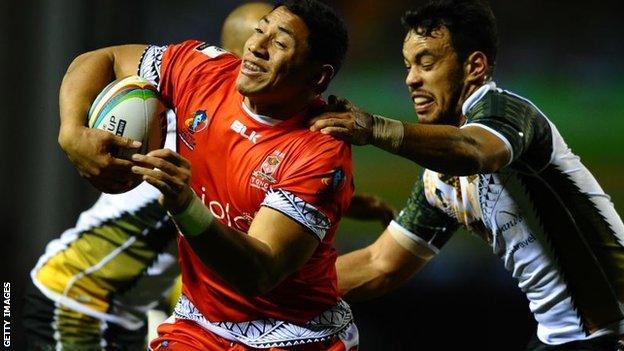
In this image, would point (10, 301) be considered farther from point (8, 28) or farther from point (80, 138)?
point (80, 138)

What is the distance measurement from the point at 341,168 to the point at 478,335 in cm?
209

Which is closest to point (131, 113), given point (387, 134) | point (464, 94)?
point (387, 134)

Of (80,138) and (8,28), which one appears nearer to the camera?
(80,138)

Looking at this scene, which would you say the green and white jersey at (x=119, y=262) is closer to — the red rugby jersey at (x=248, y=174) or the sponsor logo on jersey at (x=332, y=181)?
the red rugby jersey at (x=248, y=174)

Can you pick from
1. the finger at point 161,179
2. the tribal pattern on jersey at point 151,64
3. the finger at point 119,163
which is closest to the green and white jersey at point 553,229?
the tribal pattern on jersey at point 151,64

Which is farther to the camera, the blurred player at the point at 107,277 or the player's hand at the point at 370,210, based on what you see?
the player's hand at the point at 370,210

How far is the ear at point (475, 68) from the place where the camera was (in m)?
3.41

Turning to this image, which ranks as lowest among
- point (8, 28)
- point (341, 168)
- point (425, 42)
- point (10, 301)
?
point (10, 301)

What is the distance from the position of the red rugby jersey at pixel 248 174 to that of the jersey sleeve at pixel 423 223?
78cm

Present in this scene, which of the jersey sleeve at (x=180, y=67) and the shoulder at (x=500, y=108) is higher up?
the shoulder at (x=500, y=108)

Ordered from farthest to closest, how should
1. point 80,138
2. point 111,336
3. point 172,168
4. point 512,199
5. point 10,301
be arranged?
point 10,301, point 111,336, point 512,199, point 80,138, point 172,168

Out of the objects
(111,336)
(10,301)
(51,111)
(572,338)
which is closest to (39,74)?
(51,111)

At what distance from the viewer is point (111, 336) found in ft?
A: 12.5

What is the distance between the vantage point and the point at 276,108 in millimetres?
2920
